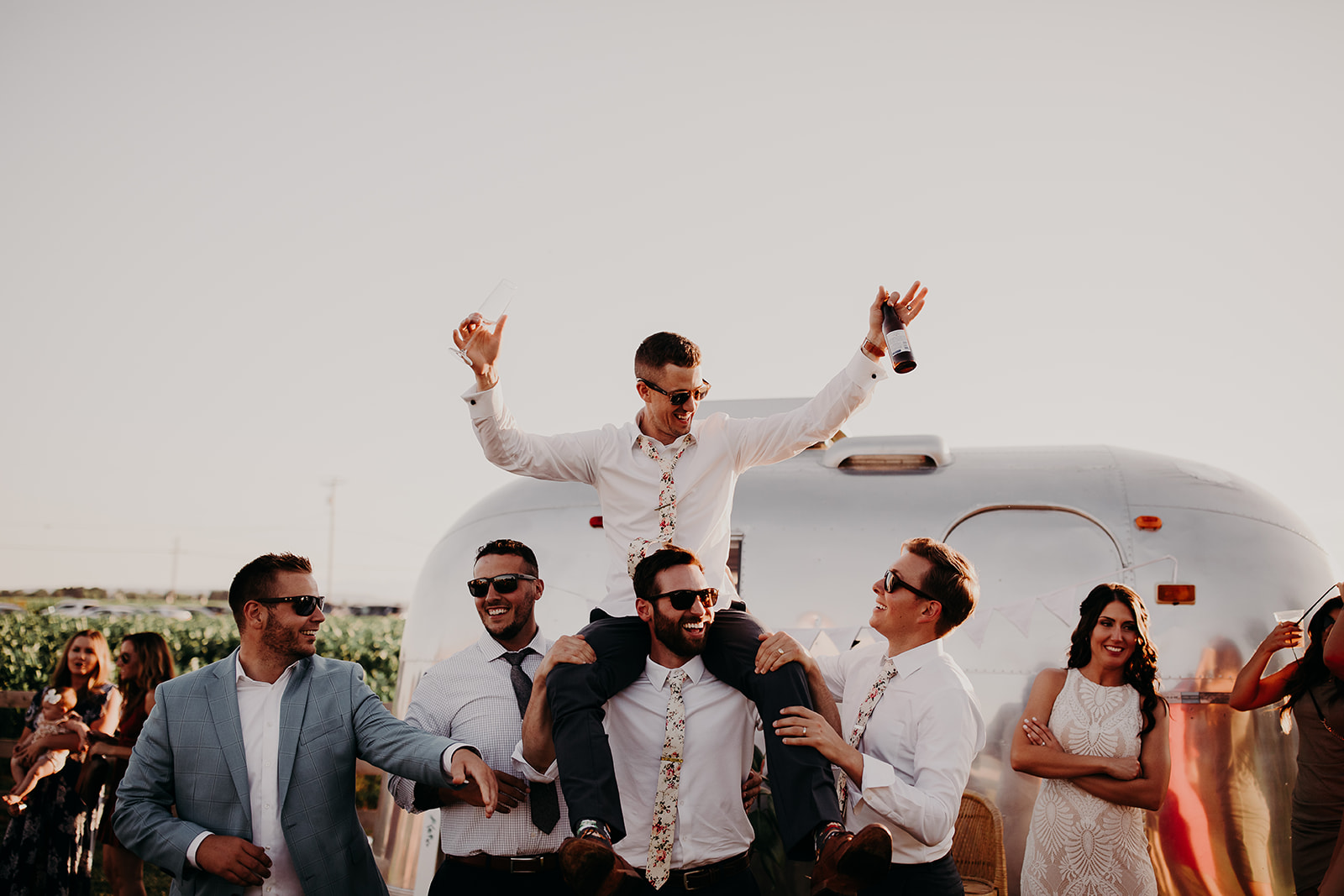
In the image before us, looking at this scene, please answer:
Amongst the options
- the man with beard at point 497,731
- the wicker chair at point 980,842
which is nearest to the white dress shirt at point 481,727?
the man with beard at point 497,731

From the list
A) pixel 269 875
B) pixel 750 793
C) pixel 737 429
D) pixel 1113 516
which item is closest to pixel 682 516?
pixel 737 429

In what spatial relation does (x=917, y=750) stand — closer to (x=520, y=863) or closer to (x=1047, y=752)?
(x=1047, y=752)

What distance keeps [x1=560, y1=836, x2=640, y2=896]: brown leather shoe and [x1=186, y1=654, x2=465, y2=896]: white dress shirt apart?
637mm

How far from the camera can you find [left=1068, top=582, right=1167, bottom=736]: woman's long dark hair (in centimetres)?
421

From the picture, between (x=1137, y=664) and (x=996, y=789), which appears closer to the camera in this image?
(x=1137, y=664)

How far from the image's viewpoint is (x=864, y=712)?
3.51 m

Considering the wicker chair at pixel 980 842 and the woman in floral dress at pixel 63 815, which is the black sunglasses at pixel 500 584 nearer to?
the wicker chair at pixel 980 842

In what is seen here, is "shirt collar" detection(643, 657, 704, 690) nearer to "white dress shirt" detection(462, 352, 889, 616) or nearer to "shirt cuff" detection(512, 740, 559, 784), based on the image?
"white dress shirt" detection(462, 352, 889, 616)

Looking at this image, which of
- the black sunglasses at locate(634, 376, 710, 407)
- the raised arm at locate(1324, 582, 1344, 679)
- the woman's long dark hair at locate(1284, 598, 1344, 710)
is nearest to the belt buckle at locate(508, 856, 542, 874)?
the black sunglasses at locate(634, 376, 710, 407)

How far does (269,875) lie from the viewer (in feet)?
10.8

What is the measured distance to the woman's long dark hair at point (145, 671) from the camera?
6.61 metres

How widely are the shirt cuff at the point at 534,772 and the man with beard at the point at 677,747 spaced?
0.5 inches

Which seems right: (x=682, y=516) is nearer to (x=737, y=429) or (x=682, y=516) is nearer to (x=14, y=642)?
(x=737, y=429)

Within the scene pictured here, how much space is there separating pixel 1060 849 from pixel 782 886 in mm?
1409
